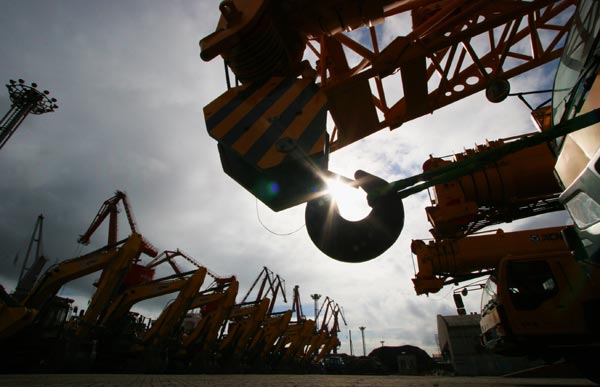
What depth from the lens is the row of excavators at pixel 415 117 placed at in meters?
1.35

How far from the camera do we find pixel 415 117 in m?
3.36

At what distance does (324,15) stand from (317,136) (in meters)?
0.96

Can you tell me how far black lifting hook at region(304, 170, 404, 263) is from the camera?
4.38 ft

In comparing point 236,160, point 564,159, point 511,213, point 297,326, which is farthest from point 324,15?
point 297,326

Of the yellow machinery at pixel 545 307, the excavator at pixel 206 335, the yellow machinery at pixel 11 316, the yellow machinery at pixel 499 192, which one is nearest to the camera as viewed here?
the yellow machinery at pixel 545 307

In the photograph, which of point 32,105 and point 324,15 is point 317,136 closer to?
point 324,15

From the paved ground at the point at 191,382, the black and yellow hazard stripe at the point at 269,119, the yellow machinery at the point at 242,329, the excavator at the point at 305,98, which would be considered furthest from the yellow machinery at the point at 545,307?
the yellow machinery at the point at 242,329

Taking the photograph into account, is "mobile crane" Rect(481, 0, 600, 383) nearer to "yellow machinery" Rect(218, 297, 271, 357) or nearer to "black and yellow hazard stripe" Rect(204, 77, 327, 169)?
"black and yellow hazard stripe" Rect(204, 77, 327, 169)

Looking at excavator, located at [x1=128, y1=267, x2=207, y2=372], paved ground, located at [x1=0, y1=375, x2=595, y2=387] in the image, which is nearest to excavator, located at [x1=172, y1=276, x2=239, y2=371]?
excavator, located at [x1=128, y1=267, x2=207, y2=372]

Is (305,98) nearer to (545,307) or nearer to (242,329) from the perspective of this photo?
(545,307)

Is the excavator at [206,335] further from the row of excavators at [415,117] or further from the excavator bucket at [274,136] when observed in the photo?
the excavator bucket at [274,136]

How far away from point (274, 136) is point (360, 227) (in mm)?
640

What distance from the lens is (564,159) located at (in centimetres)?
215

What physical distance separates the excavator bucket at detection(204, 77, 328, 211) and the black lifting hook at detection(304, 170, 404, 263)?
0.14 m
